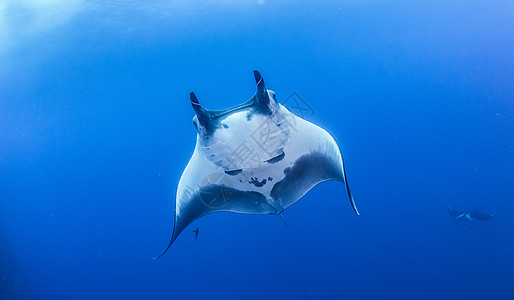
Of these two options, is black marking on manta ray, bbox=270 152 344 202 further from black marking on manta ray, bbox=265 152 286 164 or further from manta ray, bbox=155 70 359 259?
black marking on manta ray, bbox=265 152 286 164

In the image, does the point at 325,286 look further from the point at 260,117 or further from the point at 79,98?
the point at 79,98

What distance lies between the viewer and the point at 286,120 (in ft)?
7.84

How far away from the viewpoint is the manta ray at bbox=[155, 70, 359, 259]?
219cm

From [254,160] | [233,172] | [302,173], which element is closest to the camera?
[254,160]

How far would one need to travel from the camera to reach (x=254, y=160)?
2547 millimetres

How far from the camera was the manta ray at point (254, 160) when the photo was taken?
7.20 feet

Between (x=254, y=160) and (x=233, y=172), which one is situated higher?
(x=254, y=160)

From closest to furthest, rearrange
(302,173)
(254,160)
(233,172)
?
1. (254,160)
2. (233,172)
3. (302,173)

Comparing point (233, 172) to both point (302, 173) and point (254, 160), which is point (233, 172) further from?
point (302, 173)

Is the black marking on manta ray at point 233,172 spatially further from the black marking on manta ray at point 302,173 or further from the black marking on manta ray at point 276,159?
the black marking on manta ray at point 302,173

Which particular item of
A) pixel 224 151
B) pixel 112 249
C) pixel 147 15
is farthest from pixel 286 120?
pixel 112 249

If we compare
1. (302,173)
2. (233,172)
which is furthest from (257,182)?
(302,173)

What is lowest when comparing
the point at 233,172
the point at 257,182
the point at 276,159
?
the point at 257,182

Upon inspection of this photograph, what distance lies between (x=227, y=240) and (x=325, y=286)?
18.9ft
